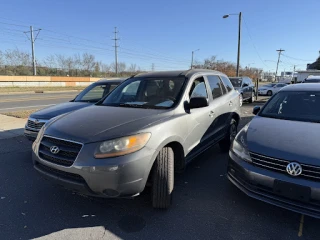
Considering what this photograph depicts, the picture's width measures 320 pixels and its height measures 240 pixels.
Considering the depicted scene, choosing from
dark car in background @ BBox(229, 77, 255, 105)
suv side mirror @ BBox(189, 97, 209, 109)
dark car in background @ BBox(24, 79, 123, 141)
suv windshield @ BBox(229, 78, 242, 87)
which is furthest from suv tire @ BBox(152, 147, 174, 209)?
suv windshield @ BBox(229, 78, 242, 87)

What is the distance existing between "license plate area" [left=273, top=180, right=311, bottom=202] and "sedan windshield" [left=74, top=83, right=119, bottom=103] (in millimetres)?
5076

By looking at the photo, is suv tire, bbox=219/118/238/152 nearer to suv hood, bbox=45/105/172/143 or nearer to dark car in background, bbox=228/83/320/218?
dark car in background, bbox=228/83/320/218

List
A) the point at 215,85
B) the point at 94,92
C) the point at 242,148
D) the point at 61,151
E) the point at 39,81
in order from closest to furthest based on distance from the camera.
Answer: the point at 61,151 → the point at 242,148 → the point at 215,85 → the point at 94,92 → the point at 39,81

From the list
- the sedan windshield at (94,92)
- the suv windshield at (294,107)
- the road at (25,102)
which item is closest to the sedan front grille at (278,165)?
the suv windshield at (294,107)

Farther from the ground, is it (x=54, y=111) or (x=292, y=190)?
(x=54, y=111)

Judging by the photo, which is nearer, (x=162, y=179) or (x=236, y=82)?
(x=162, y=179)

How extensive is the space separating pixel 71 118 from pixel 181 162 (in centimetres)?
164

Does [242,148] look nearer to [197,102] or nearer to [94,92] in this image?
[197,102]

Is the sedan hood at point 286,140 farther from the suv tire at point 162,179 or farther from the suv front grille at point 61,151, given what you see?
the suv front grille at point 61,151

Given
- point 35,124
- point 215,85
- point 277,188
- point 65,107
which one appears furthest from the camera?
point 65,107

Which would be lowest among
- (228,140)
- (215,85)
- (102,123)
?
(228,140)

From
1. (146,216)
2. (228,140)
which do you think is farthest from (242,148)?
(228,140)

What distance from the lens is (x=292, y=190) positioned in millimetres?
2580

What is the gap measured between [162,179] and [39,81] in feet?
117
